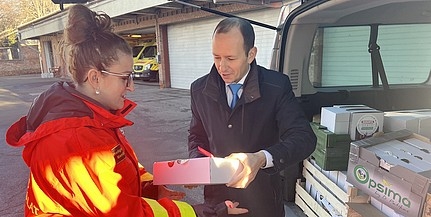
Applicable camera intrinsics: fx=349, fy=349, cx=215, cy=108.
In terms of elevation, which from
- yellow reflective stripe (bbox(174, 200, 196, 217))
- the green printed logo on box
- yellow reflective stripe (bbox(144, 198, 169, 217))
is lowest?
the green printed logo on box

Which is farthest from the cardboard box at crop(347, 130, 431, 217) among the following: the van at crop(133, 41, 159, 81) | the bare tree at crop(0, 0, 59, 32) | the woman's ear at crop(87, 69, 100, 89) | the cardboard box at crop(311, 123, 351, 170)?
the bare tree at crop(0, 0, 59, 32)

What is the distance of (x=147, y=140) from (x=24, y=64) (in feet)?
109

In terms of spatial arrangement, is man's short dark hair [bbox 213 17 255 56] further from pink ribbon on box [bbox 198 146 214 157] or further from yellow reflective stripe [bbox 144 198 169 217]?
yellow reflective stripe [bbox 144 198 169 217]

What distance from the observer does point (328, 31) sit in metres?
3.61

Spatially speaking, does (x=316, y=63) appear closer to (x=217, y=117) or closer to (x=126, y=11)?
(x=217, y=117)

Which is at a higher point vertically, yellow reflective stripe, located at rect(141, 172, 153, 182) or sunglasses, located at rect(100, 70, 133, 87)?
sunglasses, located at rect(100, 70, 133, 87)

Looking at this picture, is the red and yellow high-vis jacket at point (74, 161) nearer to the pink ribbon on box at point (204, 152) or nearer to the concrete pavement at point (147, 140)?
the pink ribbon on box at point (204, 152)

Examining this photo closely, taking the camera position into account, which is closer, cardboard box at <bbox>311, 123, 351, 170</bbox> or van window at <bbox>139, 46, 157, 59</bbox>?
cardboard box at <bbox>311, 123, 351, 170</bbox>

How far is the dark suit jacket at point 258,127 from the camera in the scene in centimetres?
182

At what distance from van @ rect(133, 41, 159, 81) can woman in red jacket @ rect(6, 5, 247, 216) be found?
17.4m

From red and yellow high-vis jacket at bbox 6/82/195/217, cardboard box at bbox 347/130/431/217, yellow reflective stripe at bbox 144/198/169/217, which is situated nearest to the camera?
red and yellow high-vis jacket at bbox 6/82/195/217

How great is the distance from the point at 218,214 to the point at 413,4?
10.1 ft

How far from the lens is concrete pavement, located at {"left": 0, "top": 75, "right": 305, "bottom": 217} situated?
14.8ft

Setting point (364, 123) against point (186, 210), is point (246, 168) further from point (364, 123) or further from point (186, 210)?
point (364, 123)
